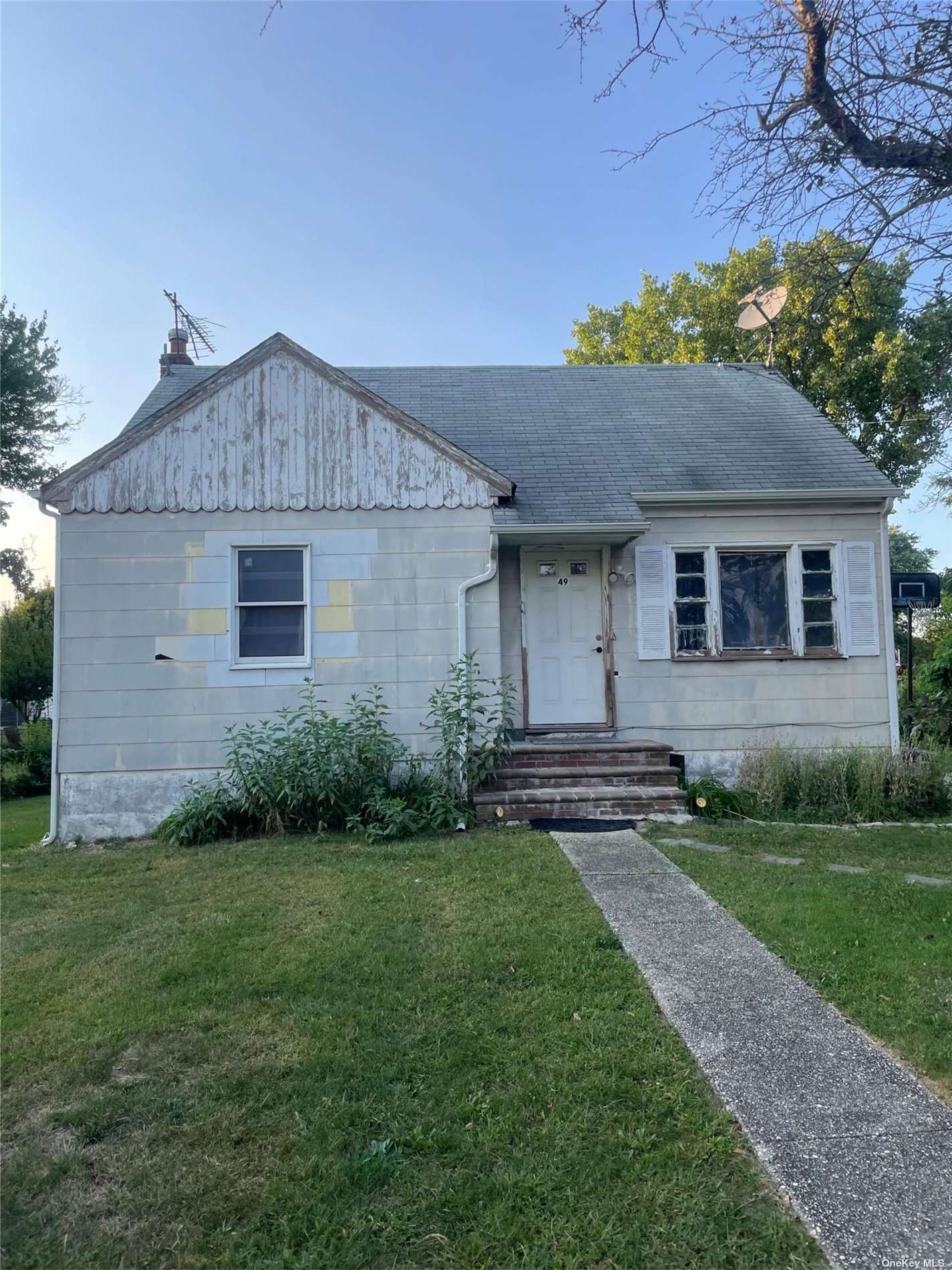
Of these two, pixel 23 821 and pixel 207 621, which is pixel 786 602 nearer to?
pixel 207 621

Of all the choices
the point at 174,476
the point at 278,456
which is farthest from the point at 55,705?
the point at 278,456

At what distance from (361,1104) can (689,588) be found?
752 centimetres

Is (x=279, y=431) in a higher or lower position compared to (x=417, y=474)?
higher

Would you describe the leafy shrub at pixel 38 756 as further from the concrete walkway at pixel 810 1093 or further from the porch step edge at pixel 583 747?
the concrete walkway at pixel 810 1093

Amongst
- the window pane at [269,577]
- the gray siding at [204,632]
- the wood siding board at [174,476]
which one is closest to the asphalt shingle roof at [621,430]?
the gray siding at [204,632]

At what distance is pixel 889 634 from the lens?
9.05 meters

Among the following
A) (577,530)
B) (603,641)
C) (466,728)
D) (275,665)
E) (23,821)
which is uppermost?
(577,530)

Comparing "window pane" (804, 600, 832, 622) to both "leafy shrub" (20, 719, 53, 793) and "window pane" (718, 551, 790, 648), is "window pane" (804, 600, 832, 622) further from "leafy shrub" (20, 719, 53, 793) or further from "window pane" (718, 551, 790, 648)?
"leafy shrub" (20, 719, 53, 793)

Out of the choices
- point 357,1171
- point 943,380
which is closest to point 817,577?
point 943,380

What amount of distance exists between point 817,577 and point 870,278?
4.60 metres

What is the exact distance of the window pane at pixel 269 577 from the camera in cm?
815

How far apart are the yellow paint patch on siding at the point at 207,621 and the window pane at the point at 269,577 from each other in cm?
28

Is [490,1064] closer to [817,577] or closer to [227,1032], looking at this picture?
[227,1032]

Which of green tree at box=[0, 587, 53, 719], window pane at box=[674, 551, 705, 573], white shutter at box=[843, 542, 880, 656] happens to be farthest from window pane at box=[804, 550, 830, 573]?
green tree at box=[0, 587, 53, 719]
